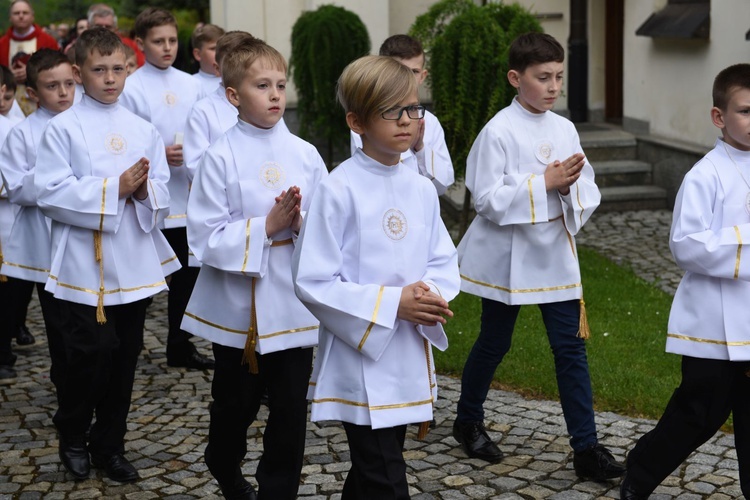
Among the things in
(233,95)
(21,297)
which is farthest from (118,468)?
(21,297)

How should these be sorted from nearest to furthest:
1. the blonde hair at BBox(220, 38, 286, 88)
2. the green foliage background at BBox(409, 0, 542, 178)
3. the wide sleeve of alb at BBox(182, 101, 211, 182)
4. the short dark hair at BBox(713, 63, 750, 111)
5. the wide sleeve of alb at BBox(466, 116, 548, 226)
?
the short dark hair at BBox(713, 63, 750, 111) → the blonde hair at BBox(220, 38, 286, 88) → the wide sleeve of alb at BBox(466, 116, 548, 226) → the wide sleeve of alb at BBox(182, 101, 211, 182) → the green foliage background at BBox(409, 0, 542, 178)

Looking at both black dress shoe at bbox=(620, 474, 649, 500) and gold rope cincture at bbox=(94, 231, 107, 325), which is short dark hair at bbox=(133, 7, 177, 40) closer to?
gold rope cincture at bbox=(94, 231, 107, 325)

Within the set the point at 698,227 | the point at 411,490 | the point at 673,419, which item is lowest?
the point at 411,490

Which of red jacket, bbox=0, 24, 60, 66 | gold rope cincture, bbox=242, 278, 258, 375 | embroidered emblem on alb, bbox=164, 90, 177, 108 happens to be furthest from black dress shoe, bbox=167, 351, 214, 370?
red jacket, bbox=0, 24, 60, 66

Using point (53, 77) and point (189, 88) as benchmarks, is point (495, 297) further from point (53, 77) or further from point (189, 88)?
point (189, 88)

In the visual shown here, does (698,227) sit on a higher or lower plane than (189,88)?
lower

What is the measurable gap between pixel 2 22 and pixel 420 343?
31.9 metres

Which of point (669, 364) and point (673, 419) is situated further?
point (669, 364)

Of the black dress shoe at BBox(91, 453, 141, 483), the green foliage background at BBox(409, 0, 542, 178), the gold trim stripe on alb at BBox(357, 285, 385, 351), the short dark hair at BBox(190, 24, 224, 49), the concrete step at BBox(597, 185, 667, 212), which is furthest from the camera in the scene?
the concrete step at BBox(597, 185, 667, 212)

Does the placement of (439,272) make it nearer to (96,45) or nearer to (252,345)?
(252,345)

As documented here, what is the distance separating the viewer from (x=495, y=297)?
5512mm

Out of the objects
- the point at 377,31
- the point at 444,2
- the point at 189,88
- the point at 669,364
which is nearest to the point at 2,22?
the point at 377,31

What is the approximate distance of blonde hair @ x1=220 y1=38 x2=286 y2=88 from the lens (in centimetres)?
471

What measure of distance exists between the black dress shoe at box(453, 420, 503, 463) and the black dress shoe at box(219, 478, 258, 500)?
116 centimetres
